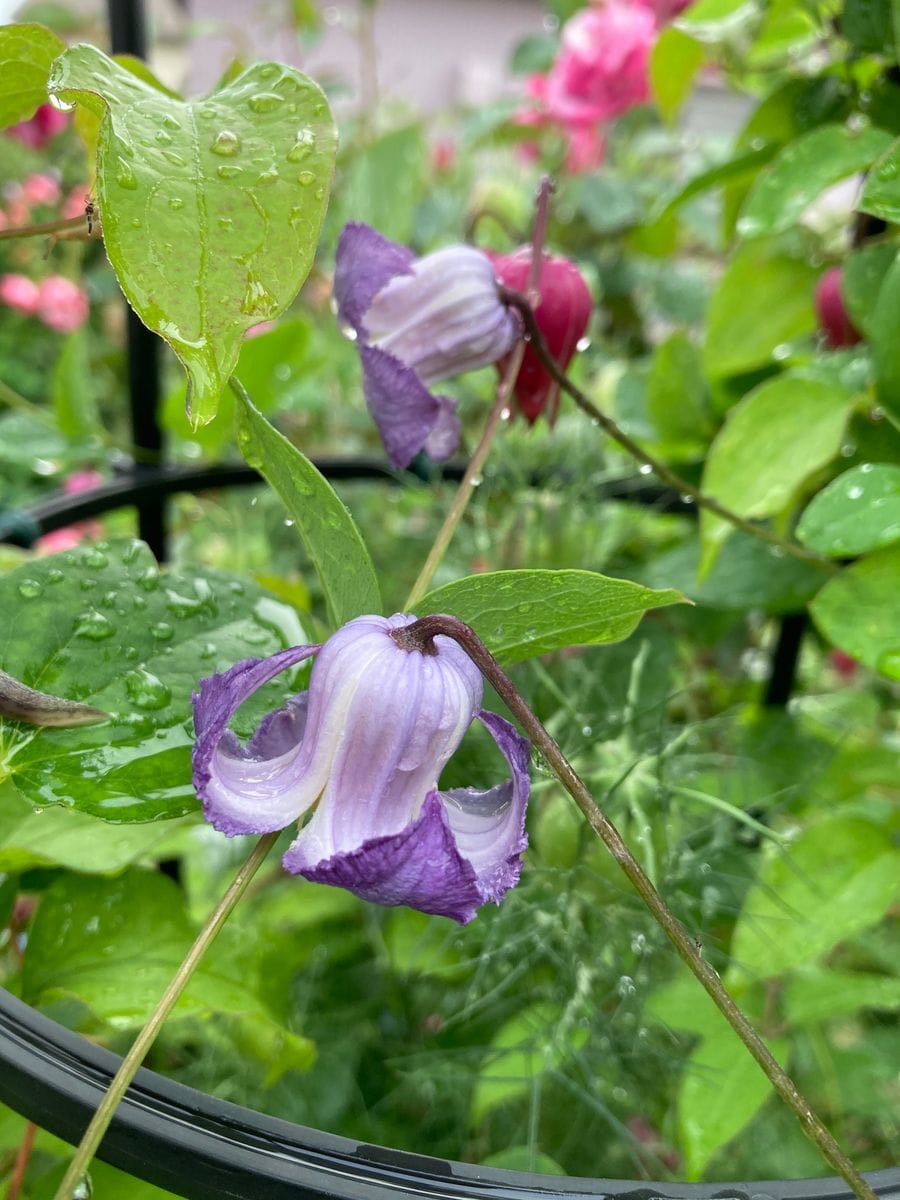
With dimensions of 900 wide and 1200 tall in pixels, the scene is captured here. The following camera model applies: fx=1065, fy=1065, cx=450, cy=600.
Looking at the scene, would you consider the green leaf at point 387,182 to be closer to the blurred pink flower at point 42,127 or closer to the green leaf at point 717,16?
the green leaf at point 717,16

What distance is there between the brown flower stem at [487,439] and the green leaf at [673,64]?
282 millimetres

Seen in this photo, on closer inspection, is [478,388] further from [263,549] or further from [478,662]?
[478,662]

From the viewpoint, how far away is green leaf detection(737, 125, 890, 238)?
1.20 feet

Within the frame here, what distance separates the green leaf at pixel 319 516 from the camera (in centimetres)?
22

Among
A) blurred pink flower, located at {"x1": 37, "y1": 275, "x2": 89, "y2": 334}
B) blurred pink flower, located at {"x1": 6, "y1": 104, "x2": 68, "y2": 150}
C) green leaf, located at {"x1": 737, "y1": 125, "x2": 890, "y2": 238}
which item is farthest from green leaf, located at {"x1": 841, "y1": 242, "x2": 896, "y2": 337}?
blurred pink flower, located at {"x1": 37, "y1": 275, "x2": 89, "y2": 334}

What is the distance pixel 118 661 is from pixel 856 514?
211 mm

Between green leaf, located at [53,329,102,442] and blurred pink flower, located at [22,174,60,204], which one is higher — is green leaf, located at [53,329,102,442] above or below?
above

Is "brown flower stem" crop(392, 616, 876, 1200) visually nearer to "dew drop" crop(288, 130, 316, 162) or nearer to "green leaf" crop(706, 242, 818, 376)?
"dew drop" crop(288, 130, 316, 162)

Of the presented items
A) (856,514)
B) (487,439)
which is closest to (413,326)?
(487,439)

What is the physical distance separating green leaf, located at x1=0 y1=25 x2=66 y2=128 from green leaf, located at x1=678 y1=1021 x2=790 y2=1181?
1.14 feet

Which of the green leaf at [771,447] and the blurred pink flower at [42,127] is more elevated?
the green leaf at [771,447]

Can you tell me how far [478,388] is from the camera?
69 cm

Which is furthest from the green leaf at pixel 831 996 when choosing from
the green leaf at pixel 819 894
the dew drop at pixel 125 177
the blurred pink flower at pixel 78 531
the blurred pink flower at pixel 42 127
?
the blurred pink flower at pixel 42 127

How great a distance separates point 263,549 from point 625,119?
2.99 ft
